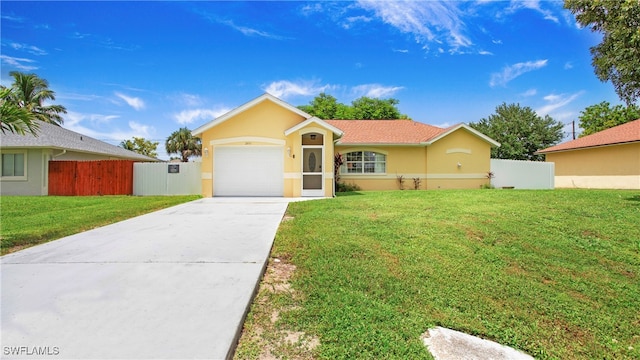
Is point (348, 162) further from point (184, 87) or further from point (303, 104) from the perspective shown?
point (303, 104)

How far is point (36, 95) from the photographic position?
30.2 m

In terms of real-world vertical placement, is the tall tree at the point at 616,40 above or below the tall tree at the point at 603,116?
below

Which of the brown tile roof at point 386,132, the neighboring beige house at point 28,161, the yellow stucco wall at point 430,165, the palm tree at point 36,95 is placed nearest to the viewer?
the neighboring beige house at point 28,161

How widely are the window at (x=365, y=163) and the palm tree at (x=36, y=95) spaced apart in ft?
96.8

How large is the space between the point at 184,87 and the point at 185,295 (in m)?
19.2

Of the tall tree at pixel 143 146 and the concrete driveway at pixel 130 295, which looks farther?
the tall tree at pixel 143 146

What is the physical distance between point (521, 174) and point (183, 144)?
3928 cm

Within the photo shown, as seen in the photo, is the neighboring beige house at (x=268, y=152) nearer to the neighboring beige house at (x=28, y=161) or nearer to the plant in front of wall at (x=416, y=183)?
the plant in front of wall at (x=416, y=183)

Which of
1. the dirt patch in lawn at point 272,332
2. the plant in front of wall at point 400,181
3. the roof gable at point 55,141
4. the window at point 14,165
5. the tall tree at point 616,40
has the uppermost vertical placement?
the tall tree at point 616,40

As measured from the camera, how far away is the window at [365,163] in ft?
60.7

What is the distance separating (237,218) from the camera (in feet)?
26.6

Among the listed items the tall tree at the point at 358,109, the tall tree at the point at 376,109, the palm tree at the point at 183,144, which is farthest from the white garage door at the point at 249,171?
the palm tree at the point at 183,144

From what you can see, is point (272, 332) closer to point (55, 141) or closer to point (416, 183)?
point (416, 183)

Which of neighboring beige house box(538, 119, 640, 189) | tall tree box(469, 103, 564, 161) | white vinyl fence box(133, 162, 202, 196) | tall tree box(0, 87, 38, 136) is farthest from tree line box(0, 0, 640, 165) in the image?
tall tree box(0, 87, 38, 136)
